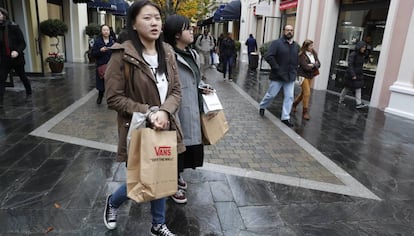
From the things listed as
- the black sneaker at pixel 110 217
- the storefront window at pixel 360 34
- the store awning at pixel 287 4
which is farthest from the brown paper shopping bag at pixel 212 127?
the store awning at pixel 287 4

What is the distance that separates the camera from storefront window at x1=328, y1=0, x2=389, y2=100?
347 inches

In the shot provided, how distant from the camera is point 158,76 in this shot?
91.4 inches

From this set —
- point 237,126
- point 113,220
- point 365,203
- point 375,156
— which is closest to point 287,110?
point 237,126

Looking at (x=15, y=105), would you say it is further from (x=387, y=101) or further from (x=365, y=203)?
(x=387, y=101)

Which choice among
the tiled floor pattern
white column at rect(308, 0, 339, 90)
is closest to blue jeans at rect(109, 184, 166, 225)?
the tiled floor pattern

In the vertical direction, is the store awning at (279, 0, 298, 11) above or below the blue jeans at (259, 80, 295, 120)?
above

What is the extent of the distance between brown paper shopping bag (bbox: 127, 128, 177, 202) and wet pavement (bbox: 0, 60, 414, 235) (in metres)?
0.81

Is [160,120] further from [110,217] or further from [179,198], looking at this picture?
[179,198]

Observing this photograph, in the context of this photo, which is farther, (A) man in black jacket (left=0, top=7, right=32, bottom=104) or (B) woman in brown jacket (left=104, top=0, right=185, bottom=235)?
(A) man in black jacket (left=0, top=7, right=32, bottom=104)

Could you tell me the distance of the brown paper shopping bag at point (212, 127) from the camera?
2998mm

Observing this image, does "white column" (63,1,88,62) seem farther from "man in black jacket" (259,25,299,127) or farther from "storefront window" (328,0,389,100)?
"man in black jacket" (259,25,299,127)

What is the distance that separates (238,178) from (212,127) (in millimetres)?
1086

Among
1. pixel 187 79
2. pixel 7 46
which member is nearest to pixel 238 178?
pixel 187 79

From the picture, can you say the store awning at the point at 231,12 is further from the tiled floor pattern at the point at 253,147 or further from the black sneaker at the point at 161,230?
the black sneaker at the point at 161,230
